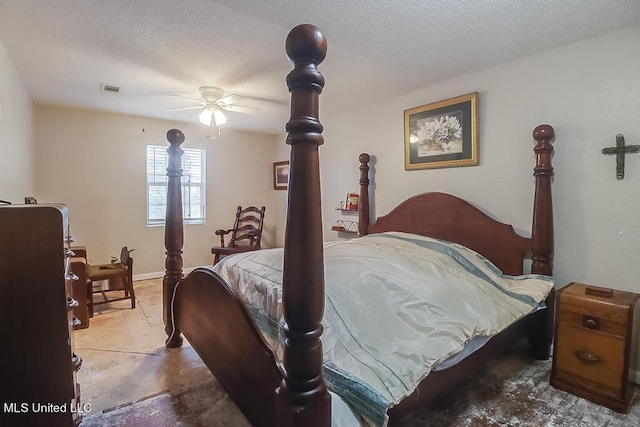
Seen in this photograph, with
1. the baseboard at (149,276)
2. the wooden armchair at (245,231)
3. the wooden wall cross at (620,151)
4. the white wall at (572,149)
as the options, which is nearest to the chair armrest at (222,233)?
the wooden armchair at (245,231)

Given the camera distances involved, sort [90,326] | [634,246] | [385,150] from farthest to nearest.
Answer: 1. [385,150]
2. [90,326]
3. [634,246]

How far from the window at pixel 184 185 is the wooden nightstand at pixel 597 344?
401 cm

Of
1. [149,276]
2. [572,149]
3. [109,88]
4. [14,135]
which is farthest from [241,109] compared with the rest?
[572,149]

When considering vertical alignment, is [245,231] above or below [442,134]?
below

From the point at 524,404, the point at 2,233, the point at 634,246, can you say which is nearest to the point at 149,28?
the point at 2,233

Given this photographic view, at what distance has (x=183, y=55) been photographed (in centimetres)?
226

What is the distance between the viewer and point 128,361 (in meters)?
2.11

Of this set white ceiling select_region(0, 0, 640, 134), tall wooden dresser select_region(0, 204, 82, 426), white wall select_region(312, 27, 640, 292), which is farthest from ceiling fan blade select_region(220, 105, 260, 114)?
tall wooden dresser select_region(0, 204, 82, 426)

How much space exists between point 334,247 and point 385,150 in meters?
1.57

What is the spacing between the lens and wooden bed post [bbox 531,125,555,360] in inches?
83.4

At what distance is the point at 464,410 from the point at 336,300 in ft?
2.99

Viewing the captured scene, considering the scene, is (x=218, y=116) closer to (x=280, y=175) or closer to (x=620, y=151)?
(x=280, y=175)

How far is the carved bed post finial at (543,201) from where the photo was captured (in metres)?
2.12

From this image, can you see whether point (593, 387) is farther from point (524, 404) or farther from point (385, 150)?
point (385, 150)
